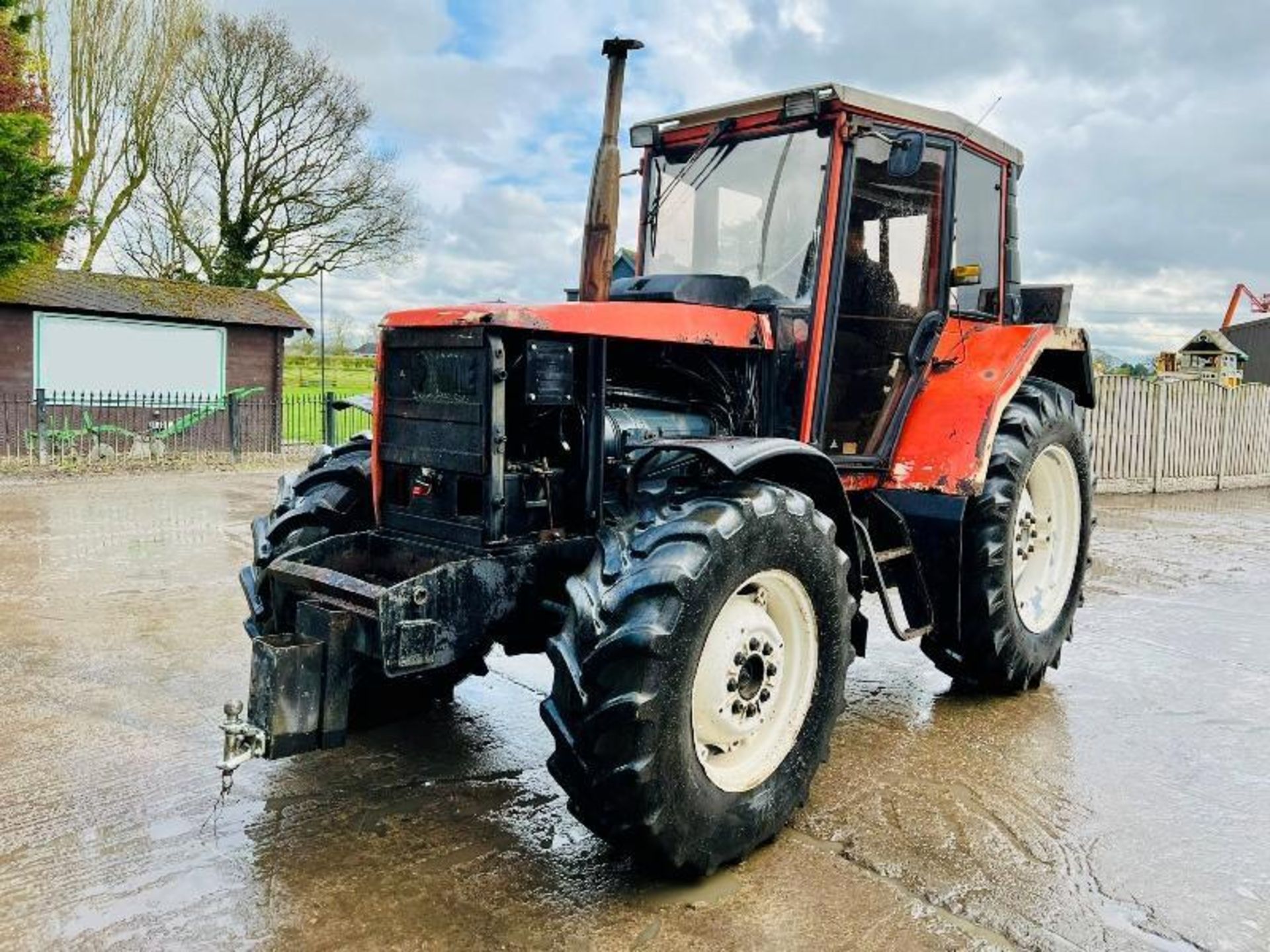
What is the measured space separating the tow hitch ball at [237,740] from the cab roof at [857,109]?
117 inches

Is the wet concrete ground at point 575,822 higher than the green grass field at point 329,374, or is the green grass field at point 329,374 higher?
the green grass field at point 329,374

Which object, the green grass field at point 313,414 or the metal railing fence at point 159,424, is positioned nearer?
the metal railing fence at point 159,424

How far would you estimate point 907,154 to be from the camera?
3.67 meters

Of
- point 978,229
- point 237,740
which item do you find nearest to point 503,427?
point 237,740

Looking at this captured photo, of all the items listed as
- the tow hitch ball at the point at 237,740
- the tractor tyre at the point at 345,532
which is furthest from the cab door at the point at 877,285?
the tow hitch ball at the point at 237,740

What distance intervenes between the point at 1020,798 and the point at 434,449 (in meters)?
2.37

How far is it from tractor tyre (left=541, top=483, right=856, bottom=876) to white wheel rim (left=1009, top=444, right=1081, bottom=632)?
1.91m

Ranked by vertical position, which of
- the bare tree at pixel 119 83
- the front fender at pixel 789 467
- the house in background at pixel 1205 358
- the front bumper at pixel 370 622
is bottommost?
the front bumper at pixel 370 622

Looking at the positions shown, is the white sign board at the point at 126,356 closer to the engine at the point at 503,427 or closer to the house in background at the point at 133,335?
the house in background at the point at 133,335

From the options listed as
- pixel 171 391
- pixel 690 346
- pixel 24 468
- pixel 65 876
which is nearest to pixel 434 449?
pixel 690 346

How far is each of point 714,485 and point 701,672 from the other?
1.93 feet

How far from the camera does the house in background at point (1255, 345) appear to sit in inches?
1417

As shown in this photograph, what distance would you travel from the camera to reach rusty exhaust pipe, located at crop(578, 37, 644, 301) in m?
3.76

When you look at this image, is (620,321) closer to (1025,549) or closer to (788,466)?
(788,466)
